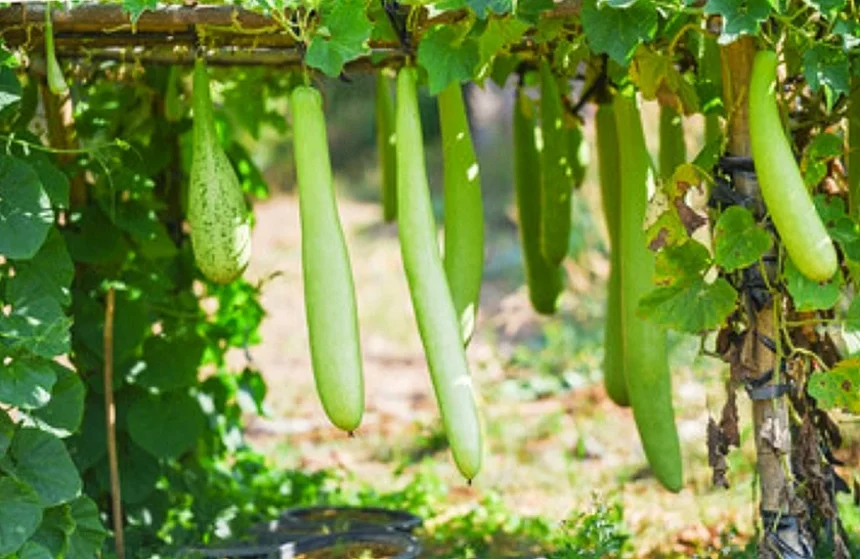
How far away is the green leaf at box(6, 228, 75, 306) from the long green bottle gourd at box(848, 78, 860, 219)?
5.55 ft

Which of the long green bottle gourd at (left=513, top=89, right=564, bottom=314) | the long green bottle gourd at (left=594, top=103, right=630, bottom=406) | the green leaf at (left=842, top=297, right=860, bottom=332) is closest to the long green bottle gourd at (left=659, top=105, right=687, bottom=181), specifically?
the long green bottle gourd at (left=594, top=103, right=630, bottom=406)

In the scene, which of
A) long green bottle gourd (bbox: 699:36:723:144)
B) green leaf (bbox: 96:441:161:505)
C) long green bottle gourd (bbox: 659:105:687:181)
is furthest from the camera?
green leaf (bbox: 96:441:161:505)

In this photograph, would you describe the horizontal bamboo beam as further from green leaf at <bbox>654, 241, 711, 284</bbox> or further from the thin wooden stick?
the thin wooden stick

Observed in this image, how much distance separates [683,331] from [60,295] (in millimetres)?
1310

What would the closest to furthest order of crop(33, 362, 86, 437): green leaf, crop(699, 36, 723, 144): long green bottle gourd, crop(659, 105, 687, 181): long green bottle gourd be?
crop(33, 362, 86, 437): green leaf < crop(699, 36, 723, 144): long green bottle gourd < crop(659, 105, 687, 181): long green bottle gourd

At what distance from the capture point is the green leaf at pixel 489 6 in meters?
2.70

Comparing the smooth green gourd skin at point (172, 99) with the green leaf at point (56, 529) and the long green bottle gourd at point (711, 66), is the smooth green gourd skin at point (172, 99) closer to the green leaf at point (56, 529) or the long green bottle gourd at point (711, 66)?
the green leaf at point (56, 529)

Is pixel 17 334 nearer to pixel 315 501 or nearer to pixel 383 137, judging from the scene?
pixel 383 137

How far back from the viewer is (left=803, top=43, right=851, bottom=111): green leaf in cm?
282

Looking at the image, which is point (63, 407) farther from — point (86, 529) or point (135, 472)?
point (135, 472)

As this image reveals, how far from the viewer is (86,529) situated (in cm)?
342

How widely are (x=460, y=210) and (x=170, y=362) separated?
1559mm

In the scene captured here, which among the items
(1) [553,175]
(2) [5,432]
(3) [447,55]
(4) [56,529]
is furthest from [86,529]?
(1) [553,175]

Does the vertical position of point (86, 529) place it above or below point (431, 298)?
below
